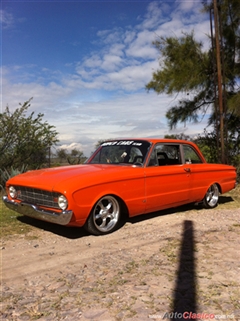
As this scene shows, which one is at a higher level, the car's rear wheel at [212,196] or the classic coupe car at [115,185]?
the classic coupe car at [115,185]

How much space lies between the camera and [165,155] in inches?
229

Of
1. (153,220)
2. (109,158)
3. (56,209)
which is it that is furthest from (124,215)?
(56,209)

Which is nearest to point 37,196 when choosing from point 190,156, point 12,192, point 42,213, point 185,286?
point 42,213

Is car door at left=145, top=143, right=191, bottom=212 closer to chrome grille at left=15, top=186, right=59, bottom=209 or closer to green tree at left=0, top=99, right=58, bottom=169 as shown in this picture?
chrome grille at left=15, top=186, right=59, bottom=209

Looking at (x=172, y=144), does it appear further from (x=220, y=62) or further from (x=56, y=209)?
(x=220, y=62)

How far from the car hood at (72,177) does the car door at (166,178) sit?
34 cm

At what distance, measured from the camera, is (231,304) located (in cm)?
248

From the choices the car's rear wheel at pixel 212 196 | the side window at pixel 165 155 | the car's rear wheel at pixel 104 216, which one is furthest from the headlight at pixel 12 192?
the car's rear wheel at pixel 212 196

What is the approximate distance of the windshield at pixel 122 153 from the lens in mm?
5367

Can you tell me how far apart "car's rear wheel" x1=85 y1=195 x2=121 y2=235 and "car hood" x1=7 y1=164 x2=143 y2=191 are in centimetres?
33

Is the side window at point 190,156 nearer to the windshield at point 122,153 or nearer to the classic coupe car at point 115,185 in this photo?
the classic coupe car at point 115,185

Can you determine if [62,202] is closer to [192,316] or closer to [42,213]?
[42,213]

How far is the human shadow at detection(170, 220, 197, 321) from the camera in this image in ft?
7.78

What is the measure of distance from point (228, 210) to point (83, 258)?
3984 mm
